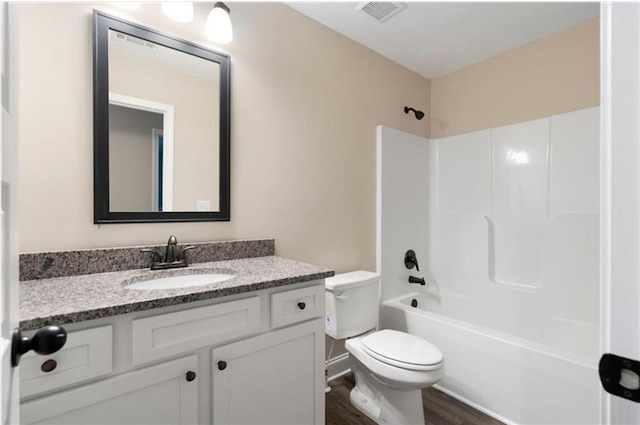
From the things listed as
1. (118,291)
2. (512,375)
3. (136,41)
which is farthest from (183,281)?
(512,375)

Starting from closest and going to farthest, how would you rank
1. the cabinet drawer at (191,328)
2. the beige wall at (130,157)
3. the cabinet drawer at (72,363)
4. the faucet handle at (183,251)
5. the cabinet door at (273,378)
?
the cabinet drawer at (72,363) < the cabinet drawer at (191,328) < the cabinet door at (273,378) < the beige wall at (130,157) < the faucet handle at (183,251)

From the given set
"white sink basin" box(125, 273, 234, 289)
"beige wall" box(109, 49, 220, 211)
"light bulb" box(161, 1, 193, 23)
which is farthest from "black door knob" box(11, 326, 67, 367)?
"light bulb" box(161, 1, 193, 23)

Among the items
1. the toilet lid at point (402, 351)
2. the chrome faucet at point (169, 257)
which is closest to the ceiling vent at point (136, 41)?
the chrome faucet at point (169, 257)

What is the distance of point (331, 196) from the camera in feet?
6.80

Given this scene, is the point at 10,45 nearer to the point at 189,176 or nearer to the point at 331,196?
the point at 189,176

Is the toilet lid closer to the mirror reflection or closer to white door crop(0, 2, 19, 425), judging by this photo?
the mirror reflection

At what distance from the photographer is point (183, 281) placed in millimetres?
1326

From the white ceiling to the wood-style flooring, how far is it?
94.1 inches

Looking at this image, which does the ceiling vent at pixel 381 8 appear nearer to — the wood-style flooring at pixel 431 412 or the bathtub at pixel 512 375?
the bathtub at pixel 512 375

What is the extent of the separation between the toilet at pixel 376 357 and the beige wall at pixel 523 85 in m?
1.66

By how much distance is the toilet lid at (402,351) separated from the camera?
1444mm

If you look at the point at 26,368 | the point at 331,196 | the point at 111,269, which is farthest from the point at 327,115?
the point at 26,368

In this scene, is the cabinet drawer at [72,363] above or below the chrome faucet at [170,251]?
below

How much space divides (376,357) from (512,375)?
0.78 m
